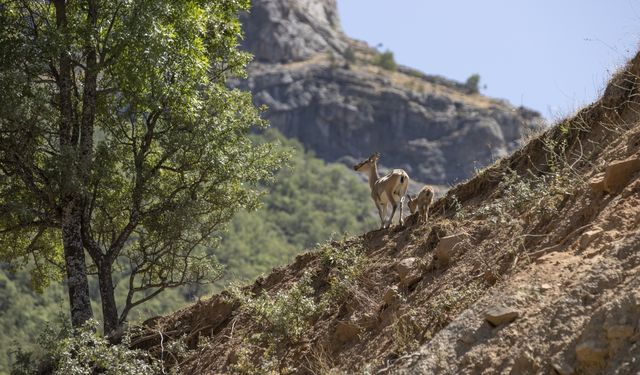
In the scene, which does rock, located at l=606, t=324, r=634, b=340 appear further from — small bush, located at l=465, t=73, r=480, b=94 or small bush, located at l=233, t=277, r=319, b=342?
small bush, located at l=465, t=73, r=480, b=94

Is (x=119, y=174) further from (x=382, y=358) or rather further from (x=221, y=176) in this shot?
(x=382, y=358)

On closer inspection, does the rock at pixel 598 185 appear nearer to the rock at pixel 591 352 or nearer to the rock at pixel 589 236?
the rock at pixel 589 236

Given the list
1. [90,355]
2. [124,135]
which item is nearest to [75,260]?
[124,135]

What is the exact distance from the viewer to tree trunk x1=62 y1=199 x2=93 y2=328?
50.6ft

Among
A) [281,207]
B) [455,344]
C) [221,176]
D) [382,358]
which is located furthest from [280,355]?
[281,207]

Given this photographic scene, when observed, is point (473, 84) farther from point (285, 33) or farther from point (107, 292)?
point (107, 292)

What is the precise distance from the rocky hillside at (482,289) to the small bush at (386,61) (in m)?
173

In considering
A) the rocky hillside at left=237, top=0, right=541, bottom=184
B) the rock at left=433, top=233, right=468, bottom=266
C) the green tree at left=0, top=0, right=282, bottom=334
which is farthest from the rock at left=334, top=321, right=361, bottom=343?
the rocky hillside at left=237, top=0, right=541, bottom=184

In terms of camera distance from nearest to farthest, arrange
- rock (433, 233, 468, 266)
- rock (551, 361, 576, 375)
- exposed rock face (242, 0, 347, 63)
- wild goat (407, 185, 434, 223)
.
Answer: rock (551, 361, 576, 375) → rock (433, 233, 468, 266) → wild goat (407, 185, 434, 223) → exposed rock face (242, 0, 347, 63)

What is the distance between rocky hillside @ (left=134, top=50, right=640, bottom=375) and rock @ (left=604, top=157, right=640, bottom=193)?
0.04 ft

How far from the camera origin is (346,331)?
452 inches

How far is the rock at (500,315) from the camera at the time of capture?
340 inches

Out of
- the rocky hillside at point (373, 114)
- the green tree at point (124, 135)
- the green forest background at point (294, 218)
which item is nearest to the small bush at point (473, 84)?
the rocky hillside at point (373, 114)

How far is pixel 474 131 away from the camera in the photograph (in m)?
174
